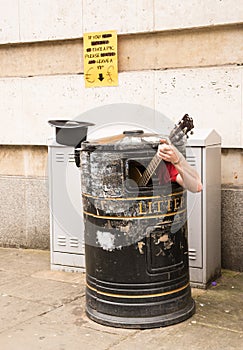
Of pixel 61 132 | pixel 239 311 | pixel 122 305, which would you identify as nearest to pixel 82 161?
pixel 61 132

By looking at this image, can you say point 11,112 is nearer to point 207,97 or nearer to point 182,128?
point 207,97

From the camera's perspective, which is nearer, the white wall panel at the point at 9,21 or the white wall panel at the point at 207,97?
the white wall panel at the point at 207,97

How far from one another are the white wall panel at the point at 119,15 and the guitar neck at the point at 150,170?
228cm

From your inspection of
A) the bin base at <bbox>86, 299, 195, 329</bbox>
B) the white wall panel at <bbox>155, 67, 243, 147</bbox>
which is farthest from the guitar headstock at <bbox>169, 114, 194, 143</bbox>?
the white wall panel at <bbox>155, 67, 243, 147</bbox>

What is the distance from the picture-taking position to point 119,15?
6.24 metres

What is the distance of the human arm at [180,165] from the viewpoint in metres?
4.11

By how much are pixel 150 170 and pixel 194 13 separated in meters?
2.23

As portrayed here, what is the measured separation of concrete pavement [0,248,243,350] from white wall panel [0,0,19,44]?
2.91 meters

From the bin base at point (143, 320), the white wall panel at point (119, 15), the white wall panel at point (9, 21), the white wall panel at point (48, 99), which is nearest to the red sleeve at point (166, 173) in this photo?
the bin base at point (143, 320)

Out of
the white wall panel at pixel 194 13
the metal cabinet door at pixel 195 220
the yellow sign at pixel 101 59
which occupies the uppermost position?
the white wall panel at pixel 194 13

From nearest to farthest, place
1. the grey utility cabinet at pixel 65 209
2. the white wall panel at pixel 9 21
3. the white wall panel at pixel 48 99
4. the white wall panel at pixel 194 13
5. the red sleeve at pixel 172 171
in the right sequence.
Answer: the red sleeve at pixel 172 171
the white wall panel at pixel 194 13
the grey utility cabinet at pixel 65 209
the white wall panel at pixel 48 99
the white wall panel at pixel 9 21

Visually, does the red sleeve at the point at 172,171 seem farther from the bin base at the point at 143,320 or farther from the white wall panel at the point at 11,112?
the white wall panel at the point at 11,112

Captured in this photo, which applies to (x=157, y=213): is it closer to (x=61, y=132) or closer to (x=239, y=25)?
(x=61, y=132)

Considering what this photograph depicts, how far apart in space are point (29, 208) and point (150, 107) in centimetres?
201
